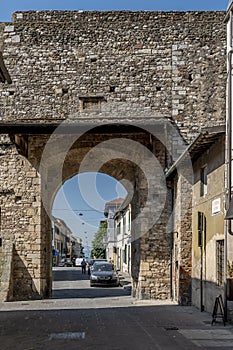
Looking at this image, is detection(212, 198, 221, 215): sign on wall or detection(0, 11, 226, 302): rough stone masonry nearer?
detection(212, 198, 221, 215): sign on wall

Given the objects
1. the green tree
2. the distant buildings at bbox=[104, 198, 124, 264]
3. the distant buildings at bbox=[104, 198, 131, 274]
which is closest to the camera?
the distant buildings at bbox=[104, 198, 131, 274]

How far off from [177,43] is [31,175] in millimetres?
6742

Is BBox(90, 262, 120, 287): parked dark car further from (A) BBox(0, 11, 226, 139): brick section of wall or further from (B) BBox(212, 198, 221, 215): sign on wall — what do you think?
(B) BBox(212, 198, 221, 215): sign on wall

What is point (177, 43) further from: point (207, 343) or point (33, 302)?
point (207, 343)

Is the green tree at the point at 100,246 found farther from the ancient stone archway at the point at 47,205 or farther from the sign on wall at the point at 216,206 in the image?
the sign on wall at the point at 216,206

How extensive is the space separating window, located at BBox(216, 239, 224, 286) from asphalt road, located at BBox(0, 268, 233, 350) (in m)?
0.94

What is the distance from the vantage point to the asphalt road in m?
9.28

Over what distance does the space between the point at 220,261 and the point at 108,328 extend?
11.3ft

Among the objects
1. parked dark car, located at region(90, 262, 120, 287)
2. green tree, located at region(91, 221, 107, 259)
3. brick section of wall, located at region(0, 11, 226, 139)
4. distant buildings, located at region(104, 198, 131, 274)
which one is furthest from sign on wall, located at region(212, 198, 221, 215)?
green tree, located at region(91, 221, 107, 259)

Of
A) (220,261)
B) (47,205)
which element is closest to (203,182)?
(220,261)

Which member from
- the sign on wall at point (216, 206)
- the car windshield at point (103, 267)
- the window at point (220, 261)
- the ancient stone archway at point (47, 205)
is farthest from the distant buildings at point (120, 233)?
the window at point (220, 261)

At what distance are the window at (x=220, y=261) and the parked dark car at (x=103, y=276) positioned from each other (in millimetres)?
15527

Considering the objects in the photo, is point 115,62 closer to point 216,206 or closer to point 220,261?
point 216,206

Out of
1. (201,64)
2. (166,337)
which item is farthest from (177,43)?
(166,337)
